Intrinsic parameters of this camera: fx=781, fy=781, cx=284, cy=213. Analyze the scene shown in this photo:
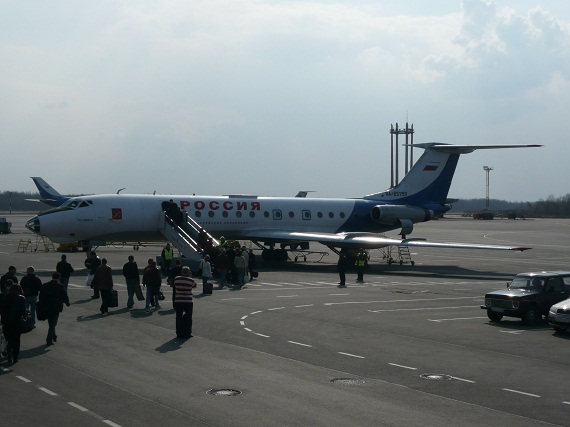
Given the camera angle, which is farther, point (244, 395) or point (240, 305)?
point (240, 305)

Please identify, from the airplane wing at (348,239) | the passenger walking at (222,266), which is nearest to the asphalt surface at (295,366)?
the passenger walking at (222,266)

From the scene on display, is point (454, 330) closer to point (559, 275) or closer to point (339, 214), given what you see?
point (559, 275)

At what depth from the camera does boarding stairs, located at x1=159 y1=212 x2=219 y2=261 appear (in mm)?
35019

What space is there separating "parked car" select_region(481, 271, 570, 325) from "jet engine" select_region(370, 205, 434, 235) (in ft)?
78.4

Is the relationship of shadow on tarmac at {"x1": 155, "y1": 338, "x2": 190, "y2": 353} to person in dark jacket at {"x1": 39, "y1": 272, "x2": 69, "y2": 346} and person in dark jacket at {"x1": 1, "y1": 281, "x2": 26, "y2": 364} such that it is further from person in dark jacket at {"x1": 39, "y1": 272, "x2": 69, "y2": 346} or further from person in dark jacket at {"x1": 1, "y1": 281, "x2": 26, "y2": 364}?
person in dark jacket at {"x1": 1, "y1": 281, "x2": 26, "y2": 364}

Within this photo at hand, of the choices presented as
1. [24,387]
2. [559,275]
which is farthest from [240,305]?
[24,387]

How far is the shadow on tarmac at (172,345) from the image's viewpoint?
17.2 meters

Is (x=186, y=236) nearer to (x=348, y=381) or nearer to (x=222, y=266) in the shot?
(x=222, y=266)

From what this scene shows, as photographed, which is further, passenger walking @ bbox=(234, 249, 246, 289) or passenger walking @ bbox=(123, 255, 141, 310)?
passenger walking @ bbox=(234, 249, 246, 289)

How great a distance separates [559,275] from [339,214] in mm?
24906

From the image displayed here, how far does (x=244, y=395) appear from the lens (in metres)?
12.9

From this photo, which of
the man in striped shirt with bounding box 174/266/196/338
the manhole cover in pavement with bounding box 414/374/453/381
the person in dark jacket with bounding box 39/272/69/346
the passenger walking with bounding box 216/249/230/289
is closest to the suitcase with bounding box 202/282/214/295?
the passenger walking with bounding box 216/249/230/289

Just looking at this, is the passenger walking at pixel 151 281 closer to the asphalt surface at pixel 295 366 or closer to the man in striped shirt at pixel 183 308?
the asphalt surface at pixel 295 366

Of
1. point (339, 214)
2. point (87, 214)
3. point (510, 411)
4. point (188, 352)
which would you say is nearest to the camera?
point (510, 411)
